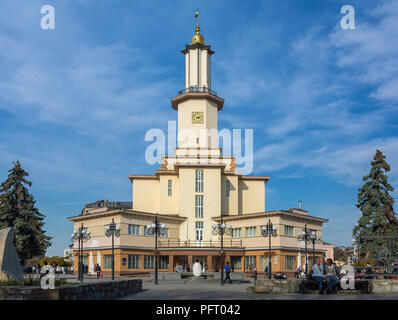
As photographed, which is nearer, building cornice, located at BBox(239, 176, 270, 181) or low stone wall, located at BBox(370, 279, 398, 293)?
low stone wall, located at BBox(370, 279, 398, 293)

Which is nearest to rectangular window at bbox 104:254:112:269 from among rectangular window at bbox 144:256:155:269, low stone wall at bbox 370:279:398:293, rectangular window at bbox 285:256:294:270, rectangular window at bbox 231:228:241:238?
rectangular window at bbox 144:256:155:269

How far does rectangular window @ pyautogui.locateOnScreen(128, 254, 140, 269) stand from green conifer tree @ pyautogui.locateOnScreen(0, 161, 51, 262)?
1048 cm

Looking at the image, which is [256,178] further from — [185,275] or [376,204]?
[185,275]

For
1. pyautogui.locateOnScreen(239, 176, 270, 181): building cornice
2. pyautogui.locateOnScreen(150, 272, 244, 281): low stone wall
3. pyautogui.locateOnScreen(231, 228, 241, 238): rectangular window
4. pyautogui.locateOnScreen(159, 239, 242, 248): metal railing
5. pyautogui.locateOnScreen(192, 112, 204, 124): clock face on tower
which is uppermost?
pyautogui.locateOnScreen(192, 112, 204, 124): clock face on tower

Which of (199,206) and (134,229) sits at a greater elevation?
(199,206)

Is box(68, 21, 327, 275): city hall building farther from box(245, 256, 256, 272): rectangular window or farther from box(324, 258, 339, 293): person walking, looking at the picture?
box(324, 258, 339, 293): person walking

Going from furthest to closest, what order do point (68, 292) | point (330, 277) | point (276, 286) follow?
1. point (276, 286)
2. point (330, 277)
3. point (68, 292)

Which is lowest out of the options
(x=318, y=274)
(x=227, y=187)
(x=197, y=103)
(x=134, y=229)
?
(x=134, y=229)

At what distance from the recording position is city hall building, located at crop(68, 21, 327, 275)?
174ft

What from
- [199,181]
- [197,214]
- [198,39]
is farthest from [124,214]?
[198,39]

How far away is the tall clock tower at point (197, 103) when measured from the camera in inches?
2479

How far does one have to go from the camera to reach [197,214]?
5888 cm

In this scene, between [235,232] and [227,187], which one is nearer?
Result: [235,232]

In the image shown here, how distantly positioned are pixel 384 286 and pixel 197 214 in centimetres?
3882
